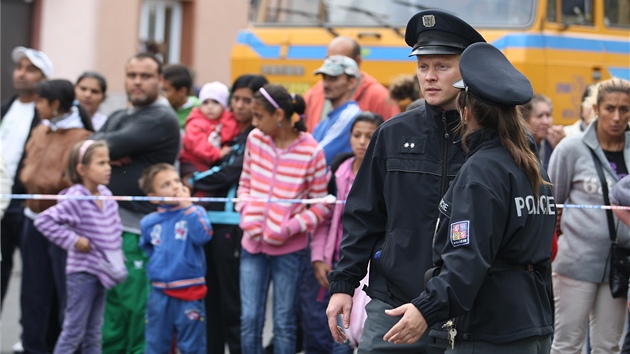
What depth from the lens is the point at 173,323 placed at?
741 centimetres

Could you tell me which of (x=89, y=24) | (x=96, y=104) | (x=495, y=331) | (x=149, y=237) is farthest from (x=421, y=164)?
(x=89, y=24)

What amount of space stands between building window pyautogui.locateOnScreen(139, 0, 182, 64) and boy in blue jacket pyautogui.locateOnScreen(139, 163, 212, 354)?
41.8 feet

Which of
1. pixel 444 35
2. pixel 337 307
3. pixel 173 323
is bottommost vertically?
pixel 173 323

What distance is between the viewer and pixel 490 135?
13.8ft

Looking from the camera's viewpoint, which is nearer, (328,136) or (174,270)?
(174,270)

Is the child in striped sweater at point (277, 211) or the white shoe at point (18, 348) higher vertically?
the child in striped sweater at point (277, 211)

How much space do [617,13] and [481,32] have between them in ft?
4.94

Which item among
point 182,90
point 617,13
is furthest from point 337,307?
point 617,13

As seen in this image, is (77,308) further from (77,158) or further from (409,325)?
(409,325)

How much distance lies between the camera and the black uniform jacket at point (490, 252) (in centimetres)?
395

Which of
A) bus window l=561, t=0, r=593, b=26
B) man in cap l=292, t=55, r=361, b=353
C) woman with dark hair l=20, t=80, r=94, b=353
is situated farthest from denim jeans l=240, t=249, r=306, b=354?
bus window l=561, t=0, r=593, b=26

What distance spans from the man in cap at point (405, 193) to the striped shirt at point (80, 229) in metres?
3.02

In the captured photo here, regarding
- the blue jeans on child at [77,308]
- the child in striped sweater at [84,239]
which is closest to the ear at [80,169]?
the child in striped sweater at [84,239]

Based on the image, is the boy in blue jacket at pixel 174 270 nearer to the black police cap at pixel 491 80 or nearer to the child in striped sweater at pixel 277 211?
the child in striped sweater at pixel 277 211
